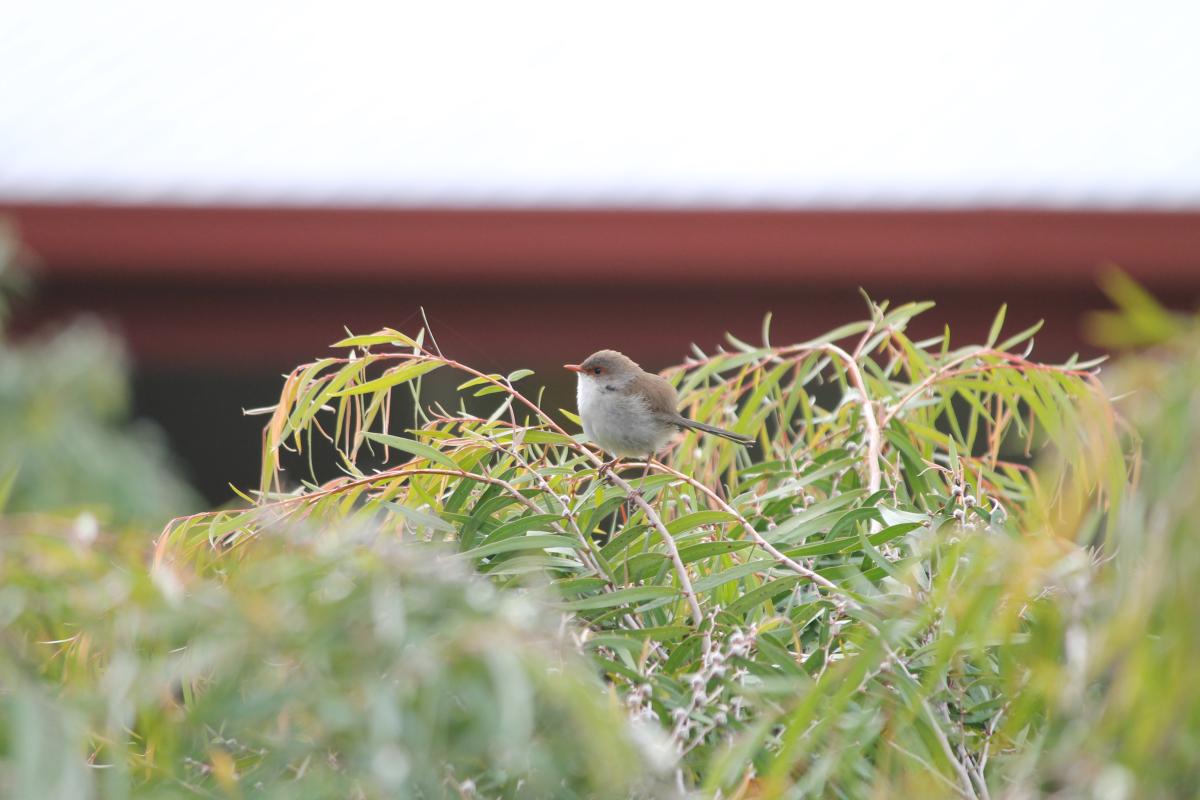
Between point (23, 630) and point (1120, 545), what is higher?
point (1120, 545)

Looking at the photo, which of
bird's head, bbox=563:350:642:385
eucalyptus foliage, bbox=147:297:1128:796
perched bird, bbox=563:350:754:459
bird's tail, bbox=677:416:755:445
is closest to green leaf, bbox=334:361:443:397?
eucalyptus foliage, bbox=147:297:1128:796

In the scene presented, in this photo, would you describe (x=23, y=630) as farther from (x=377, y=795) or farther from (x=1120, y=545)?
(x=1120, y=545)

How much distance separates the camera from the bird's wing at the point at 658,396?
242 cm

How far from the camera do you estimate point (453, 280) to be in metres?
4.00

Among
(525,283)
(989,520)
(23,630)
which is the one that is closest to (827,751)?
(989,520)

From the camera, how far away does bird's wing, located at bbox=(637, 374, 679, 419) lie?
2.42m

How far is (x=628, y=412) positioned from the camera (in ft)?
8.14

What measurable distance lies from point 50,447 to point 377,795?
3.10 meters

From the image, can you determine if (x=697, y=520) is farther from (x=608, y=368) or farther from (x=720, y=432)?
(x=608, y=368)

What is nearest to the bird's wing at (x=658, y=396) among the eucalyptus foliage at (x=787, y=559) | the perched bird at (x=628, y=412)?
the perched bird at (x=628, y=412)

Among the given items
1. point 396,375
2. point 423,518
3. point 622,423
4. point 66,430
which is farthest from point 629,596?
point 66,430

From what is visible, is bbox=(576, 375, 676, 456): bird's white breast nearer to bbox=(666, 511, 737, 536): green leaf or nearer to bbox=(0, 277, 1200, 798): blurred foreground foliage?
bbox=(0, 277, 1200, 798): blurred foreground foliage

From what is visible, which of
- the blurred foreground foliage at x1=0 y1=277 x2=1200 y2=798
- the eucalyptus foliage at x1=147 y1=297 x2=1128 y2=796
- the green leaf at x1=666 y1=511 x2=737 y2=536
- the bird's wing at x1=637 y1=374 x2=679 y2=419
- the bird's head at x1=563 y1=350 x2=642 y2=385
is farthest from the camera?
the bird's head at x1=563 y1=350 x2=642 y2=385

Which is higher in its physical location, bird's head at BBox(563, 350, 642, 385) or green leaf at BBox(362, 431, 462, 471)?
green leaf at BBox(362, 431, 462, 471)
